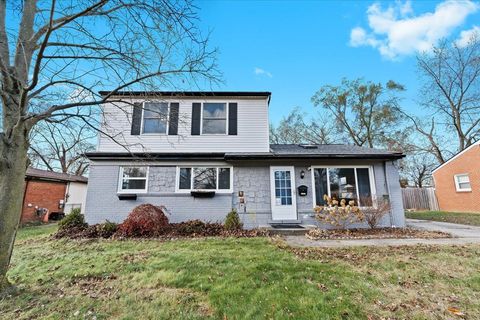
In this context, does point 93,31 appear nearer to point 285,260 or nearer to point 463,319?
point 285,260

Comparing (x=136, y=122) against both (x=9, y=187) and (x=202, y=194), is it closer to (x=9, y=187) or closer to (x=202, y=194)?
(x=202, y=194)

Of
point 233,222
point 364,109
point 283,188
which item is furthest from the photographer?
point 364,109

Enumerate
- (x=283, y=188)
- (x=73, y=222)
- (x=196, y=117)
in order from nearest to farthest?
1. (x=73, y=222)
2. (x=283, y=188)
3. (x=196, y=117)

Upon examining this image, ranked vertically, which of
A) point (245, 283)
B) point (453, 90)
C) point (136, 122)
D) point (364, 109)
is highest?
point (453, 90)

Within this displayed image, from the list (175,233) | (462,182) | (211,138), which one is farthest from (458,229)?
(175,233)

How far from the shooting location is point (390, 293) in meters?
3.26

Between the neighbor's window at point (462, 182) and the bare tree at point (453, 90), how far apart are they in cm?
690

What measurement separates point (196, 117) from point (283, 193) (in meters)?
5.12

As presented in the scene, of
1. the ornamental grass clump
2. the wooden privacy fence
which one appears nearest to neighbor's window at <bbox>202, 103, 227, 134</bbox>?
the ornamental grass clump

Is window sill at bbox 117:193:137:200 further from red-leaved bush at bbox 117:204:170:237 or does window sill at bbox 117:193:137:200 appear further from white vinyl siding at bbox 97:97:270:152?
white vinyl siding at bbox 97:97:270:152

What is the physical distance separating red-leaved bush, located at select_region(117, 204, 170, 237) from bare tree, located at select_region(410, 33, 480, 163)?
2491cm

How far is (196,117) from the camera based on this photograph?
9852 millimetres

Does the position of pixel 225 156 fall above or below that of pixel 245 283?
above

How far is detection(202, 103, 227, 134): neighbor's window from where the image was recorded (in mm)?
9817
